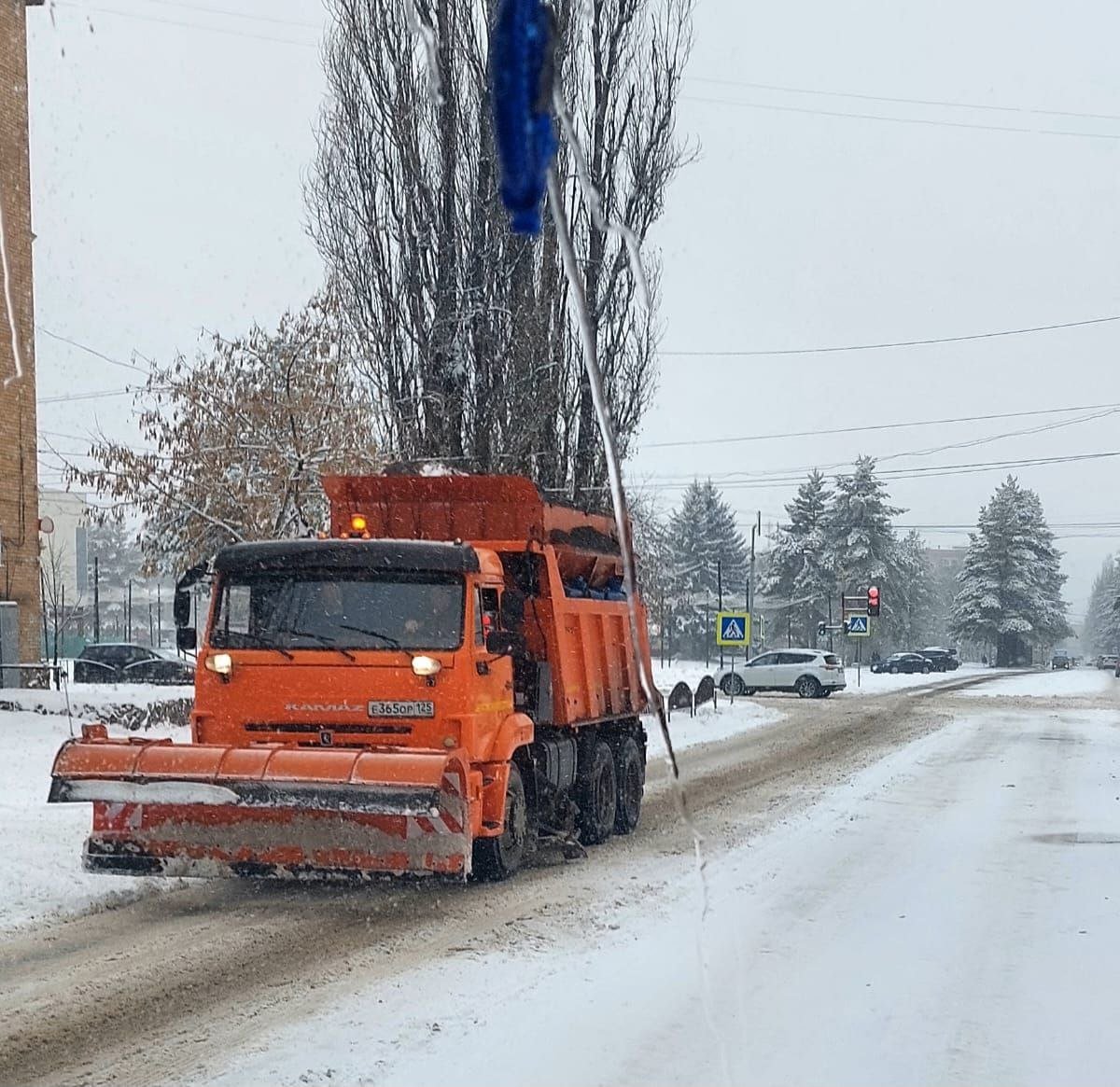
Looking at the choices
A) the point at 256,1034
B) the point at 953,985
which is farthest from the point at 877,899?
the point at 256,1034

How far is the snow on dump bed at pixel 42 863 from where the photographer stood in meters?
9.02

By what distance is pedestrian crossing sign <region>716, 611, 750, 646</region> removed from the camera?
31609 millimetres

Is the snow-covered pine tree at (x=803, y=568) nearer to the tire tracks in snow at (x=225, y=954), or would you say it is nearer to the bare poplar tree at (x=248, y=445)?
the bare poplar tree at (x=248, y=445)

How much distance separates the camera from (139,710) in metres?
23.0

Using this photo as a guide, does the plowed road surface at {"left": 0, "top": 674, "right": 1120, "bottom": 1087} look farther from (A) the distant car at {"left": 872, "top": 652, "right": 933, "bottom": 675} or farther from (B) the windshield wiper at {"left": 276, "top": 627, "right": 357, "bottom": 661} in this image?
(A) the distant car at {"left": 872, "top": 652, "right": 933, "bottom": 675}

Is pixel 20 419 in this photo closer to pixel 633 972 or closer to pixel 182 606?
pixel 182 606

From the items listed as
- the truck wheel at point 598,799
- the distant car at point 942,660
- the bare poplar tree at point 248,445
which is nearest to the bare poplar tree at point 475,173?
the truck wheel at point 598,799

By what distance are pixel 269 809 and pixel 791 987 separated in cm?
331

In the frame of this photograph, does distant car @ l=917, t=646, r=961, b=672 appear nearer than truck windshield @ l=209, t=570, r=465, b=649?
No

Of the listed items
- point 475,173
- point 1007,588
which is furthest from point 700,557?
point 475,173

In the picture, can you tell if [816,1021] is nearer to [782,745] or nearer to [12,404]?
[782,745]

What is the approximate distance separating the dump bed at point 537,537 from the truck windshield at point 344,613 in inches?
55.1

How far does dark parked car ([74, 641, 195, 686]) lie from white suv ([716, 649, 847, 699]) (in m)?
16.1

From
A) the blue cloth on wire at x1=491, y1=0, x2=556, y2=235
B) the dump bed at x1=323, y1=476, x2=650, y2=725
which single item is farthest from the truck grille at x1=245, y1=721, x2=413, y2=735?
the blue cloth on wire at x1=491, y1=0, x2=556, y2=235
